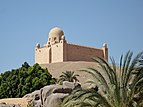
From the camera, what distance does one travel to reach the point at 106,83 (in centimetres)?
1609

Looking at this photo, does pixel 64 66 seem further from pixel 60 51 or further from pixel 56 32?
pixel 56 32

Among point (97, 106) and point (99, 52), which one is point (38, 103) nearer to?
point (97, 106)

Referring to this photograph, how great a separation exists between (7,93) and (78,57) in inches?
1590

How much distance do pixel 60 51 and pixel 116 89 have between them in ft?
212

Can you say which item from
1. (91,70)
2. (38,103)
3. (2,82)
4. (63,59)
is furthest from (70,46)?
(91,70)

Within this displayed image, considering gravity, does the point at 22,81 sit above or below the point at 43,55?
below

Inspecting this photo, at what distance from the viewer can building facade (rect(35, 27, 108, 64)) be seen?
263 ft

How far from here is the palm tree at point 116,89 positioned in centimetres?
1566

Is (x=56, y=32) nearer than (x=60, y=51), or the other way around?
(x=60, y=51)

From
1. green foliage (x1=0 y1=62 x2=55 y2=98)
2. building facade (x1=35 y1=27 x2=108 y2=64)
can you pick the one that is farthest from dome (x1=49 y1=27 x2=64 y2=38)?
green foliage (x1=0 y1=62 x2=55 y2=98)

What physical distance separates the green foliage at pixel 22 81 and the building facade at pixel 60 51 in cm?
3083

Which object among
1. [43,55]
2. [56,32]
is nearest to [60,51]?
[43,55]

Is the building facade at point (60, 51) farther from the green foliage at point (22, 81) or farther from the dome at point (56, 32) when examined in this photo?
the green foliage at point (22, 81)

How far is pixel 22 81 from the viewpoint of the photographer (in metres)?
45.9
